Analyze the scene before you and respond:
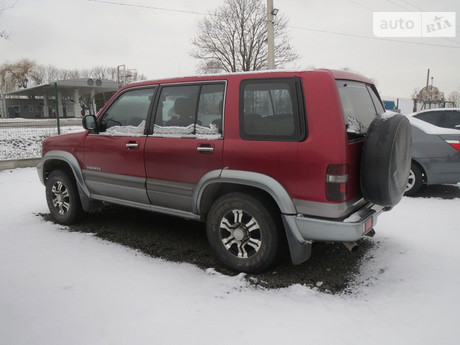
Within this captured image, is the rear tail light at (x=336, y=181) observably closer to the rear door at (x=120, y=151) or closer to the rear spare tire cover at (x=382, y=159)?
the rear spare tire cover at (x=382, y=159)

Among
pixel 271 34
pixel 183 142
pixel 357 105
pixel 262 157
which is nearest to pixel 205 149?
pixel 183 142

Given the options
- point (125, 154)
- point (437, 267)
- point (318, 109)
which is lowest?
point (437, 267)

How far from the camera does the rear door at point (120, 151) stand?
4.11 m

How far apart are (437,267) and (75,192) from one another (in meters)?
4.47

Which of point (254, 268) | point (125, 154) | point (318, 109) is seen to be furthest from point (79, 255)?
point (318, 109)

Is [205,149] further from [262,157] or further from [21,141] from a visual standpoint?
[21,141]

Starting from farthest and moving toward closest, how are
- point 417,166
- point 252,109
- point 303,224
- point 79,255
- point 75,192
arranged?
point 417,166
point 75,192
point 79,255
point 252,109
point 303,224

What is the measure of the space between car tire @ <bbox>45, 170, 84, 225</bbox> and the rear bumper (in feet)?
10.4

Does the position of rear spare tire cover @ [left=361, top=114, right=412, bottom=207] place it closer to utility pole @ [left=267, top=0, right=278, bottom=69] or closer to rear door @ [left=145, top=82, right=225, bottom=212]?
rear door @ [left=145, top=82, right=225, bottom=212]

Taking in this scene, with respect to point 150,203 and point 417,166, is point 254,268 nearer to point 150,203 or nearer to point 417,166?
point 150,203

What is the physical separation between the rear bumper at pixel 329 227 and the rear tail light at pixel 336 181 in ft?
0.71

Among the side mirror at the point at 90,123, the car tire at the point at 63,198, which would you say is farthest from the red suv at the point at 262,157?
the car tire at the point at 63,198

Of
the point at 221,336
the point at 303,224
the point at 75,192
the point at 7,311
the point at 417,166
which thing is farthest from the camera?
the point at 417,166

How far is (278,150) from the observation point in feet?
10.2
